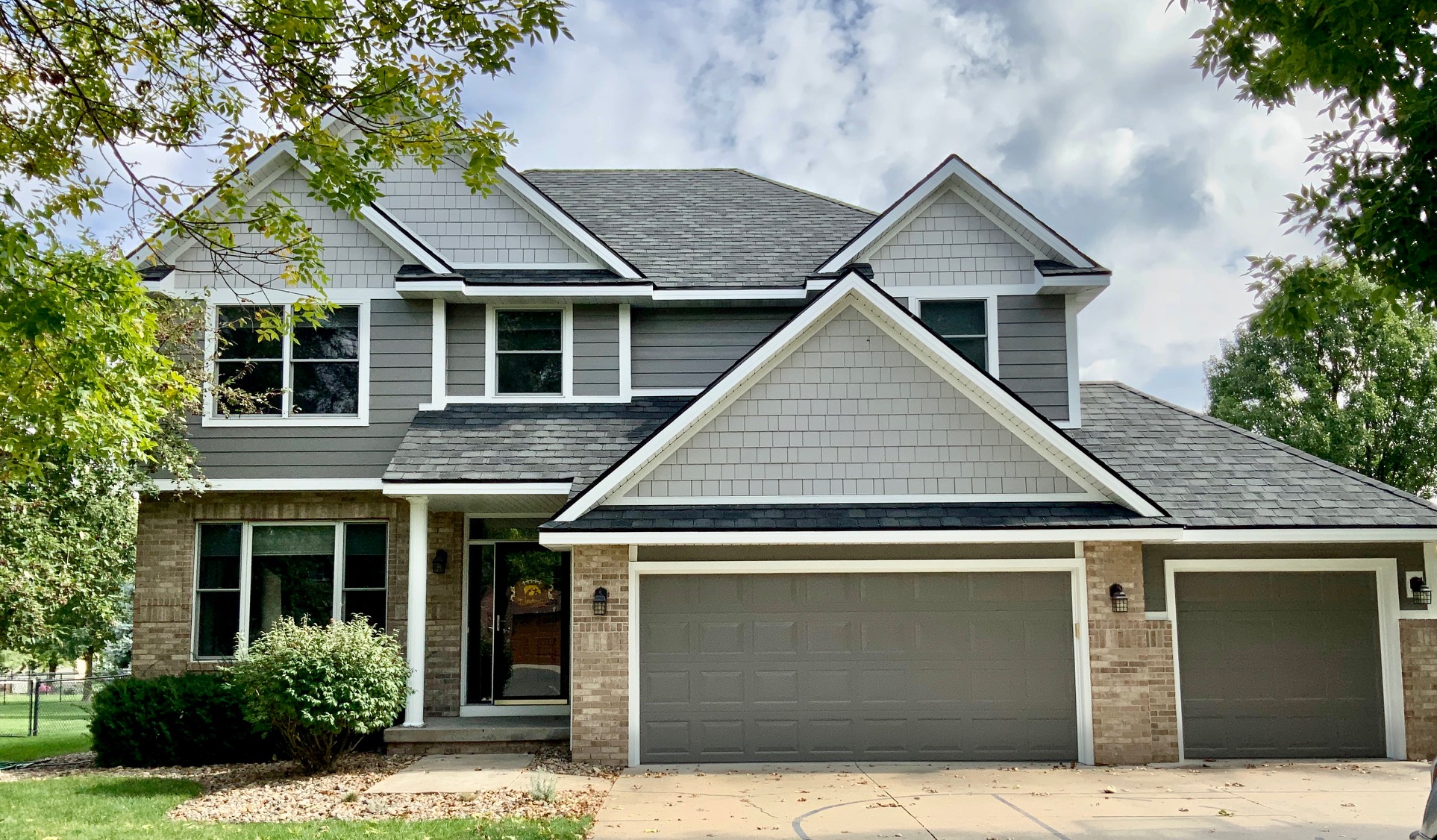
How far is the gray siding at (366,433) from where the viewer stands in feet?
45.1

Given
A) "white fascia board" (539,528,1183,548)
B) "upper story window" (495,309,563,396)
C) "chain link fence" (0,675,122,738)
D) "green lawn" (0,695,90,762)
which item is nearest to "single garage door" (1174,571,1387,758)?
"white fascia board" (539,528,1183,548)

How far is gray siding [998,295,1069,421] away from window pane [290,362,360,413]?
872cm

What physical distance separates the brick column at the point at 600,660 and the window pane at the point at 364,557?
12.7 ft

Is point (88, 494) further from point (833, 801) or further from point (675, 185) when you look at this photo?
point (833, 801)

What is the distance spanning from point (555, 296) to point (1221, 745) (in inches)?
382

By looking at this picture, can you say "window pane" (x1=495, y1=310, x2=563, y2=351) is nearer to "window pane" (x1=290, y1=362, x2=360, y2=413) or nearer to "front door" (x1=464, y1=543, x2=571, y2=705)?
"window pane" (x1=290, y1=362, x2=360, y2=413)

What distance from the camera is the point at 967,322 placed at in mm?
14727

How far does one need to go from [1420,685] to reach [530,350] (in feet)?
37.5

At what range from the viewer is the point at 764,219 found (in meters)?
17.0

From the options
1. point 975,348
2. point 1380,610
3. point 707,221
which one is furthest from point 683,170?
point 1380,610

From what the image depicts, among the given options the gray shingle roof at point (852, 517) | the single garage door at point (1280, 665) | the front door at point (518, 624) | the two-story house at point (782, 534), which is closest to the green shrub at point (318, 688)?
the two-story house at point (782, 534)

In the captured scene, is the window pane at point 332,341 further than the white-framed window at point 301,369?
Yes

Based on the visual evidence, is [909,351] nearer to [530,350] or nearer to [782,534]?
[782,534]

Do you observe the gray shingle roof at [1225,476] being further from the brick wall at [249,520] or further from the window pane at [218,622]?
the window pane at [218,622]
